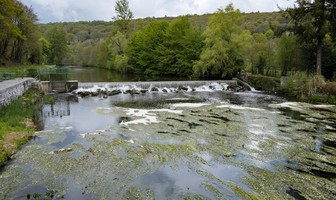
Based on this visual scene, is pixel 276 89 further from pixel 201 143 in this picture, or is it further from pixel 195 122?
pixel 201 143

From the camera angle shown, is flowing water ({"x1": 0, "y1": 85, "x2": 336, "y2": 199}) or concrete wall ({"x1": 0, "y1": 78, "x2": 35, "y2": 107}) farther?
concrete wall ({"x1": 0, "y1": 78, "x2": 35, "y2": 107})

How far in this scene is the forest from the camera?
25812 mm

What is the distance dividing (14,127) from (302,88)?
76.8 ft

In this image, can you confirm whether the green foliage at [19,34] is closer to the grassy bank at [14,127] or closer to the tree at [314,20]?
the grassy bank at [14,127]

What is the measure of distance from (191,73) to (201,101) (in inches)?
814

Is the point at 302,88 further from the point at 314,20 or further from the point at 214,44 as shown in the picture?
the point at 214,44

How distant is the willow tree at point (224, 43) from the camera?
119 ft

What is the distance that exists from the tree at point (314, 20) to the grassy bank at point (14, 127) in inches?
938

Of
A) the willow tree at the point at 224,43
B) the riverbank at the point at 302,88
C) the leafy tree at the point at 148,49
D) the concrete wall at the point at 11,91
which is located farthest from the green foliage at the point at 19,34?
the riverbank at the point at 302,88

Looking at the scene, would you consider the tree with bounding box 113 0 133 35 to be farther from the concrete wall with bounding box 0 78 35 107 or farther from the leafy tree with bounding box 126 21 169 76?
the concrete wall with bounding box 0 78 35 107

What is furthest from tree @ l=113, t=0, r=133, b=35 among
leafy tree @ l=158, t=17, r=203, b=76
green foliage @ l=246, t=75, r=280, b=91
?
green foliage @ l=246, t=75, r=280, b=91

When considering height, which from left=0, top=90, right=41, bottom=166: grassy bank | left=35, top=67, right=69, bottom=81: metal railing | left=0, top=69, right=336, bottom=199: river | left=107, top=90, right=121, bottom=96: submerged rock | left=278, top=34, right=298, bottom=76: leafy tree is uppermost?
left=278, top=34, right=298, bottom=76: leafy tree

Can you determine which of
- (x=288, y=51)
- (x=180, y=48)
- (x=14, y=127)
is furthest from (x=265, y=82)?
(x=14, y=127)

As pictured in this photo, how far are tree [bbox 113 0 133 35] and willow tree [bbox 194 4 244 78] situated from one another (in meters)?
29.1
